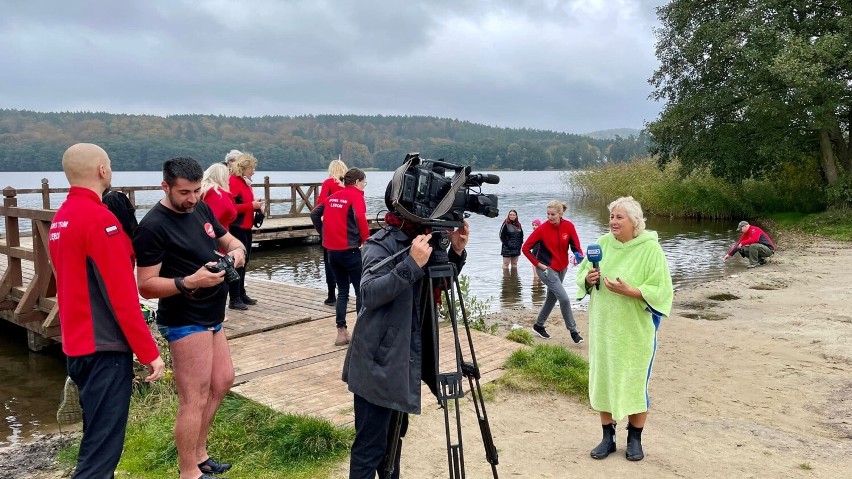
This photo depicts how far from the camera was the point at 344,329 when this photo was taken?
260 inches

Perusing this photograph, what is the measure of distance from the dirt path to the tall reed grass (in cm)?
2061

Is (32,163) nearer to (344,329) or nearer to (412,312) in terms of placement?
(344,329)

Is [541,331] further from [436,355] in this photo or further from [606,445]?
[436,355]

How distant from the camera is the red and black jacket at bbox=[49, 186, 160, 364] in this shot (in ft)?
9.59

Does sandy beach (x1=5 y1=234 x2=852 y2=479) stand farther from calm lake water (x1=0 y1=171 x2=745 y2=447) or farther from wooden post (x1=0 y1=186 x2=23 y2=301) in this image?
wooden post (x1=0 y1=186 x2=23 y2=301)

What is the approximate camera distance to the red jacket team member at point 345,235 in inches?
260

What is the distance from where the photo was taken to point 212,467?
3.93 meters

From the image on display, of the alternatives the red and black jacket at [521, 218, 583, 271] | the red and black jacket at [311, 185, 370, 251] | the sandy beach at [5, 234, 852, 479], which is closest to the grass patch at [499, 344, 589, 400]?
the sandy beach at [5, 234, 852, 479]

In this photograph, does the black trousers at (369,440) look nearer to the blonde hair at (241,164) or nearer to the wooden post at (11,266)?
the blonde hair at (241,164)

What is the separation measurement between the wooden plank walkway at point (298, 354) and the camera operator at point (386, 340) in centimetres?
171

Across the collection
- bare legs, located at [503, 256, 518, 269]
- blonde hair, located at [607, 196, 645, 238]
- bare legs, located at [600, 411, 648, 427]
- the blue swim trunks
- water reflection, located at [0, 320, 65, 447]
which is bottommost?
water reflection, located at [0, 320, 65, 447]

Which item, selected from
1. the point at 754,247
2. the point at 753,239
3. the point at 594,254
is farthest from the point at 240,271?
the point at 753,239

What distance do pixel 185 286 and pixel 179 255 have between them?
241mm

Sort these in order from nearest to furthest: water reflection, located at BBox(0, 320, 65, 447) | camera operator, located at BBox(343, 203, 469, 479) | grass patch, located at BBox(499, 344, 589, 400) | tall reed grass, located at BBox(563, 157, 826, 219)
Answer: camera operator, located at BBox(343, 203, 469, 479), grass patch, located at BBox(499, 344, 589, 400), water reflection, located at BBox(0, 320, 65, 447), tall reed grass, located at BBox(563, 157, 826, 219)
